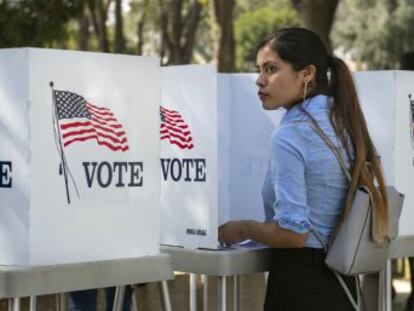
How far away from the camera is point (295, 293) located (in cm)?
322

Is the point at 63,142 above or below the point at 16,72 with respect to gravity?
below

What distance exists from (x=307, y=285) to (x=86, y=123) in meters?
0.87

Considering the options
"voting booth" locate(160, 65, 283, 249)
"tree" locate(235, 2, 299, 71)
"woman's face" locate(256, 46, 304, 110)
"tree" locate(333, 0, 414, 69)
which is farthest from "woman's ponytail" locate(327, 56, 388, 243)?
"tree" locate(235, 2, 299, 71)

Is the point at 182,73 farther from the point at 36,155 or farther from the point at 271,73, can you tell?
the point at 36,155

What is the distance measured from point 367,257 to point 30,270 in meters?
1.12

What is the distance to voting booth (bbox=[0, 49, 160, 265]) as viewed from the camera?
9.63 feet

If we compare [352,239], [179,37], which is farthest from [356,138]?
[179,37]

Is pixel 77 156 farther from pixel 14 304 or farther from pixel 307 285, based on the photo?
pixel 307 285

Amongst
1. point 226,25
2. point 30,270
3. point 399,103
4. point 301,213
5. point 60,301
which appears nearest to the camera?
point 30,270

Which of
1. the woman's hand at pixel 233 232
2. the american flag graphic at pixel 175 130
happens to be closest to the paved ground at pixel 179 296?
the american flag graphic at pixel 175 130

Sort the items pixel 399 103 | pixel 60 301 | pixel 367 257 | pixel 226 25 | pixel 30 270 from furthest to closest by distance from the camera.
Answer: pixel 226 25 → pixel 399 103 → pixel 60 301 → pixel 367 257 → pixel 30 270

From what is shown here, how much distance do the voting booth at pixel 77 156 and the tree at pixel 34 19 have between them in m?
4.82

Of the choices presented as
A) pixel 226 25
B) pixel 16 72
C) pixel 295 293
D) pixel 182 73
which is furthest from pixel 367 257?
pixel 226 25

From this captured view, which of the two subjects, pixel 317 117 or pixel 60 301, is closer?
pixel 317 117
